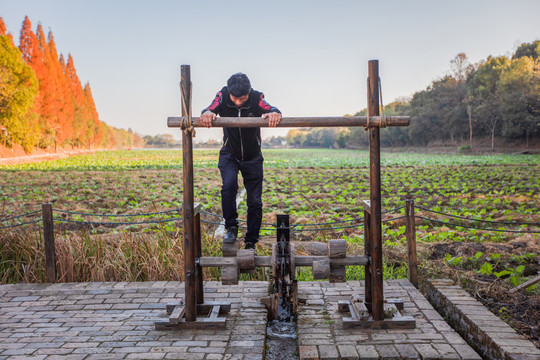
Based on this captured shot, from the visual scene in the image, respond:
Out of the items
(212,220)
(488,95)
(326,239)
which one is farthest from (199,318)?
(488,95)

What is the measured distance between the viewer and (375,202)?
347cm

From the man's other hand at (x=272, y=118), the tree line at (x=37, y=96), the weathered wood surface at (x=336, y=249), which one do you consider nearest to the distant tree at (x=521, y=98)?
the weathered wood surface at (x=336, y=249)

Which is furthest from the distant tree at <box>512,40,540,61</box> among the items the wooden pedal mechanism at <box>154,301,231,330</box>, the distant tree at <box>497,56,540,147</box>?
the wooden pedal mechanism at <box>154,301,231,330</box>

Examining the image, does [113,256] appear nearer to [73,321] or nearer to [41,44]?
[73,321]

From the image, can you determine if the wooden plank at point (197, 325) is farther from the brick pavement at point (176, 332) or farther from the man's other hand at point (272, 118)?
the man's other hand at point (272, 118)

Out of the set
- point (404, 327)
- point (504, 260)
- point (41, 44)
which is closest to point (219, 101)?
point (404, 327)

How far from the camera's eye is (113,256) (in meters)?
5.18

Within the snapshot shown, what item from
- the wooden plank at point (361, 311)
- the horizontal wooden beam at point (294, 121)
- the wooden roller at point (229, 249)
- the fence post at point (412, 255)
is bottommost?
the wooden plank at point (361, 311)

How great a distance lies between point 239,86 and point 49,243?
3.11 metres

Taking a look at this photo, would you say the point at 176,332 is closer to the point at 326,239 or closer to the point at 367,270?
the point at 367,270

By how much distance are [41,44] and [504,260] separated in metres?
47.1

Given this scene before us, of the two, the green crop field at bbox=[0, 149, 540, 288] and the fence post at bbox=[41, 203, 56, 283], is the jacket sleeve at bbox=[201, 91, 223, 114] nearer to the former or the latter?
the green crop field at bbox=[0, 149, 540, 288]

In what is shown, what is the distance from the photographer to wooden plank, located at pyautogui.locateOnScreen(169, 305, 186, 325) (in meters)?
3.41

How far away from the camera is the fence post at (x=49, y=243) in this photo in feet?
15.5
